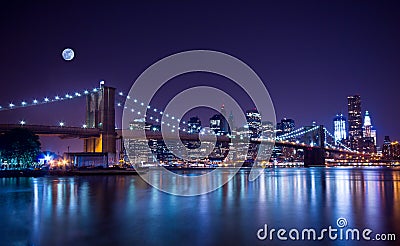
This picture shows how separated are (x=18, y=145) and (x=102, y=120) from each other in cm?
1157

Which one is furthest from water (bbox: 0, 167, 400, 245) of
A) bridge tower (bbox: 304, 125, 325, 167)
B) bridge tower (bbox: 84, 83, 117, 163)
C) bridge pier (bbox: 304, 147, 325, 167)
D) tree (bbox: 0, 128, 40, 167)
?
bridge pier (bbox: 304, 147, 325, 167)

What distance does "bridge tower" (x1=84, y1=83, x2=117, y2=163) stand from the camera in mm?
49875

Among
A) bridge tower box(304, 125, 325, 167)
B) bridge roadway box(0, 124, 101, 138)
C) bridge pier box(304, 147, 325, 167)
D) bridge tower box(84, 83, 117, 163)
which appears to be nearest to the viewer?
bridge roadway box(0, 124, 101, 138)

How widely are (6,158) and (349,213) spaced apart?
3992 cm

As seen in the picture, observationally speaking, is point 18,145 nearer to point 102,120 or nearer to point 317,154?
point 102,120

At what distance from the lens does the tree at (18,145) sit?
138 feet

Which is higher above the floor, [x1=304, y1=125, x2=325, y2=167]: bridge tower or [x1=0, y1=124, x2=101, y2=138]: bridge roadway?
[x1=0, y1=124, x2=101, y2=138]: bridge roadway

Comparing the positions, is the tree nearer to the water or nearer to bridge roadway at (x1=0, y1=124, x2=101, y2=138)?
bridge roadway at (x1=0, y1=124, x2=101, y2=138)

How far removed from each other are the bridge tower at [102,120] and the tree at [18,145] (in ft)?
26.5

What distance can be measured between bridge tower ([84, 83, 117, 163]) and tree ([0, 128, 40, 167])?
8.08 meters

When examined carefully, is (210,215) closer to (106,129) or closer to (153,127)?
(106,129)

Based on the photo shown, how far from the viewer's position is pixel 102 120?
5112cm

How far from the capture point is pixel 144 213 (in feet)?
44.1

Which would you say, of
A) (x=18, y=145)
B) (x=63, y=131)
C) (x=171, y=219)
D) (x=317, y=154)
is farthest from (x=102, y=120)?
(x=317, y=154)
